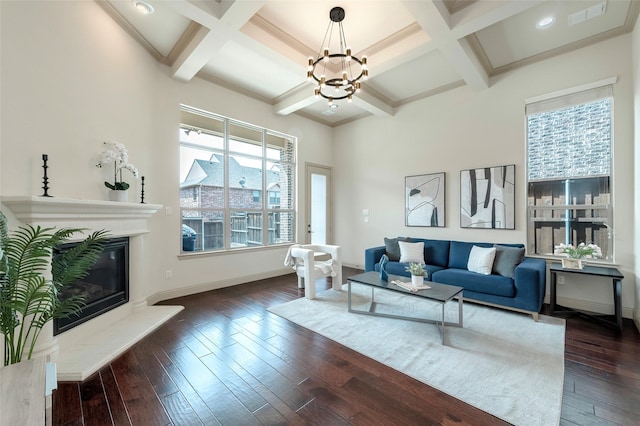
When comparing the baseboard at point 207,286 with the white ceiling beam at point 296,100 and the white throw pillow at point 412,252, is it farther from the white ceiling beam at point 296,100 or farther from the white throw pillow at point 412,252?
the white ceiling beam at point 296,100

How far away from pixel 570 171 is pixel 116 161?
5545 mm

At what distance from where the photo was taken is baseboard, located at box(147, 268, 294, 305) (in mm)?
3775

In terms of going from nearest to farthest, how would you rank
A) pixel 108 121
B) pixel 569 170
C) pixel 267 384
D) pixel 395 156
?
pixel 267 384
pixel 108 121
pixel 569 170
pixel 395 156

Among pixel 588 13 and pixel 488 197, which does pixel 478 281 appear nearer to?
pixel 488 197

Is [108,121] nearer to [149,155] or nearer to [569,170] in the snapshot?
[149,155]

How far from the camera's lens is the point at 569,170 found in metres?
3.55

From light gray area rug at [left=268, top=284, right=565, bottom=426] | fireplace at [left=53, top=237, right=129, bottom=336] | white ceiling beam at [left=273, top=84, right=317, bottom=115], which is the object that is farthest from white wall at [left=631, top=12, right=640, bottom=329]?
fireplace at [left=53, top=237, right=129, bottom=336]

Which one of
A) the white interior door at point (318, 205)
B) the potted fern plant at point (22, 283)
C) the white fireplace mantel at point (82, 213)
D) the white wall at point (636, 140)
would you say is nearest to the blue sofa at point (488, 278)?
the white wall at point (636, 140)

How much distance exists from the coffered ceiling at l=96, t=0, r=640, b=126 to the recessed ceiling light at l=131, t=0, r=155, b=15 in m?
0.07

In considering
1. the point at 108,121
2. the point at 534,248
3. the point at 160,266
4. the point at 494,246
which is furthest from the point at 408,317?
the point at 108,121

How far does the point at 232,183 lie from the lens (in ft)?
15.5

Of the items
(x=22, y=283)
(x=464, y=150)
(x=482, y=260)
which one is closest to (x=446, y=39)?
(x=464, y=150)

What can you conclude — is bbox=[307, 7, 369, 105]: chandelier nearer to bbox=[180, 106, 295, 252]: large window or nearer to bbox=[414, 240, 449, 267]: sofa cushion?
bbox=[180, 106, 295, 252]: large window

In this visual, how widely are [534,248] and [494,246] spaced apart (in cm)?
63
